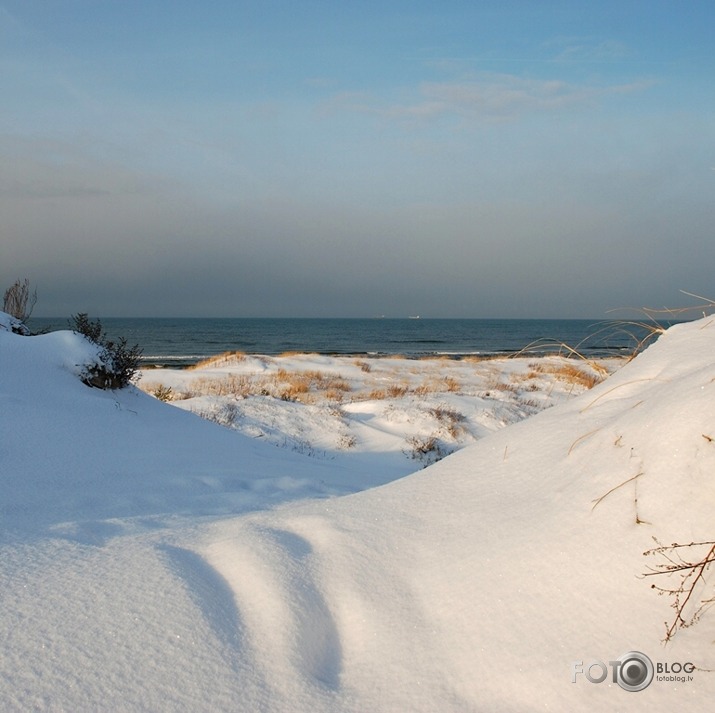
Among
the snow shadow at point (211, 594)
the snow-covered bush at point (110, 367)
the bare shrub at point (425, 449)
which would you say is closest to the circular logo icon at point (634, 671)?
the snow shadow at point (211, 594)

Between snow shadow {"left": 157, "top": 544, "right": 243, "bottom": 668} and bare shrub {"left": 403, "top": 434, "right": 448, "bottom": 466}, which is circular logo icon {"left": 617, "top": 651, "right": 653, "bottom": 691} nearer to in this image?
snow shadow {"left": 157, "top": 544, "right": 243, "bottom": 668}

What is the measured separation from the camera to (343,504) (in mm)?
2564

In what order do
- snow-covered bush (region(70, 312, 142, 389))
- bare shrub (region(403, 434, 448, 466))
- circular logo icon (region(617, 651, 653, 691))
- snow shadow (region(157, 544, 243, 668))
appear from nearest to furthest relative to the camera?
circular logo icon (region(617, 651, 653, 691)) < snow shadow (region(157, 544, 243, 668)) < snow-covered bush (region(70, 312, 142, 389)) < bare shrub (region(403, 434, 448, 466))

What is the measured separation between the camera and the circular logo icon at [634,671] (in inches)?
55.5

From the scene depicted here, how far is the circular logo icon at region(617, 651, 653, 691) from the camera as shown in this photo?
55.5 inches

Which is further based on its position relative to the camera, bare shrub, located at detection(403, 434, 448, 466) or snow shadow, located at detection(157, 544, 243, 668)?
bare shrub, located at detection(403, 434, 448, 466)

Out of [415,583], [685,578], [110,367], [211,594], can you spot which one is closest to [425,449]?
[110,367]

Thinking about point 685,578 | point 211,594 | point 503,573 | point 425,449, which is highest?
point 685,578

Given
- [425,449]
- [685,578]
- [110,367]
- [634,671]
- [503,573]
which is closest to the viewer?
[634,671]

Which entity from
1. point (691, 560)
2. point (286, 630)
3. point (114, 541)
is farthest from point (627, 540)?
point (114, 541)

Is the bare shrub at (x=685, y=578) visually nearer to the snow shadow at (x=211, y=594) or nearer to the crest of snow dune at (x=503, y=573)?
the crest of snow dune at (x=503, y=573)

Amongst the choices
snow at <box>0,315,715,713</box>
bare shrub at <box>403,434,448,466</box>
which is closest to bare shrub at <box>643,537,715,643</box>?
snow at <box>0,315,715,713</box>

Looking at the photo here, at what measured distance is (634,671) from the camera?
144 centimetres

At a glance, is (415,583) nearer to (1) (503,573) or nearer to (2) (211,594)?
(1) (503,573)
